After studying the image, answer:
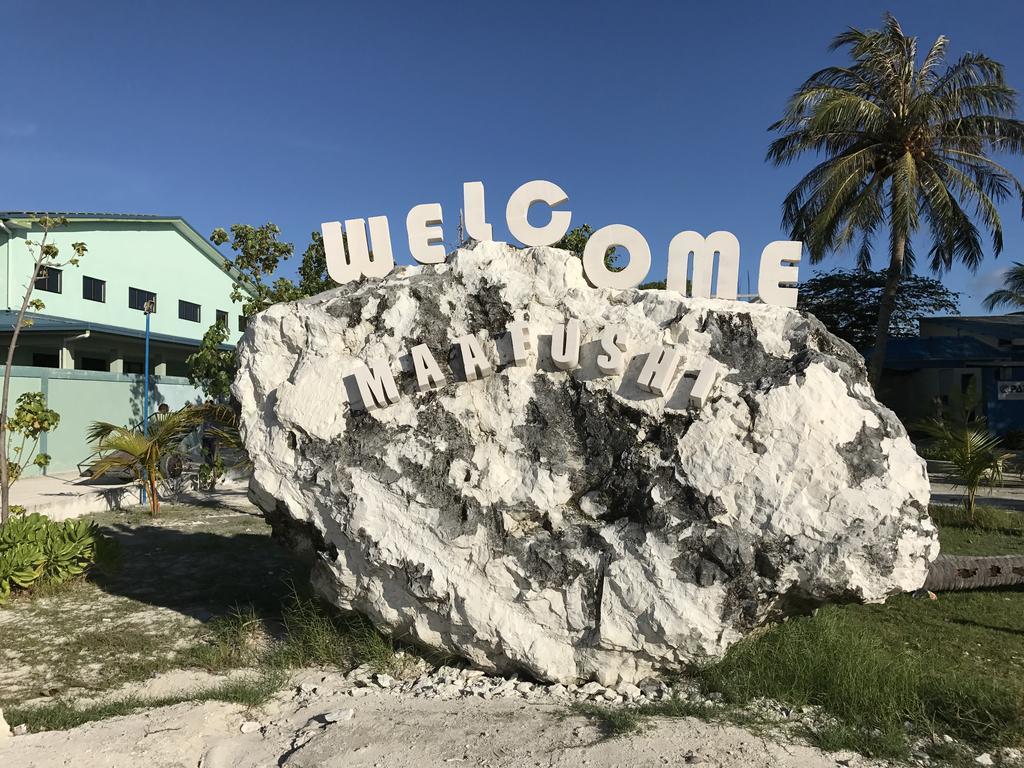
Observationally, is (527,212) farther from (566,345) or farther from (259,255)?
(259,255)

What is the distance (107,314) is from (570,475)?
24.8 metres

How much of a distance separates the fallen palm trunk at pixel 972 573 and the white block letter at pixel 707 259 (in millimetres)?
3761

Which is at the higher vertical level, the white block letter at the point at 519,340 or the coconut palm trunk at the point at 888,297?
the coconut palm trunk at the point at 888,297

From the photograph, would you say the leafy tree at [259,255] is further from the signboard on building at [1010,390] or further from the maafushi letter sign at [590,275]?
the signboard on building at [1010,390]

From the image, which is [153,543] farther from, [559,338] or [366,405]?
[559,338]

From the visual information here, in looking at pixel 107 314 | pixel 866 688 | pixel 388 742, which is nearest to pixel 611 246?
pixel 866 688

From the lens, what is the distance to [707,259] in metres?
5.94

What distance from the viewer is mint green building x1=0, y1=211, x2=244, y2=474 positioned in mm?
16562

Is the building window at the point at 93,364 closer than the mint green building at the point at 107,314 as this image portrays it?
No

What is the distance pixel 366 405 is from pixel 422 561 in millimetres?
1448

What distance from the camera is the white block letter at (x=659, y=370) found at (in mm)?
5348

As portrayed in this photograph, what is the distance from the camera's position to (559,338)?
568 cm

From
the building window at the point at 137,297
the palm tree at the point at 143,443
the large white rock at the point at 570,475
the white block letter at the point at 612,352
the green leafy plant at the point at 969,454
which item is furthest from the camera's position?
the building window at the point at 137,297

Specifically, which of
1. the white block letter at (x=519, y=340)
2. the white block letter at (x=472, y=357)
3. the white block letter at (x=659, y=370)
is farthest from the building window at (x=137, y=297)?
the white block letter at (x=659, y=370)
